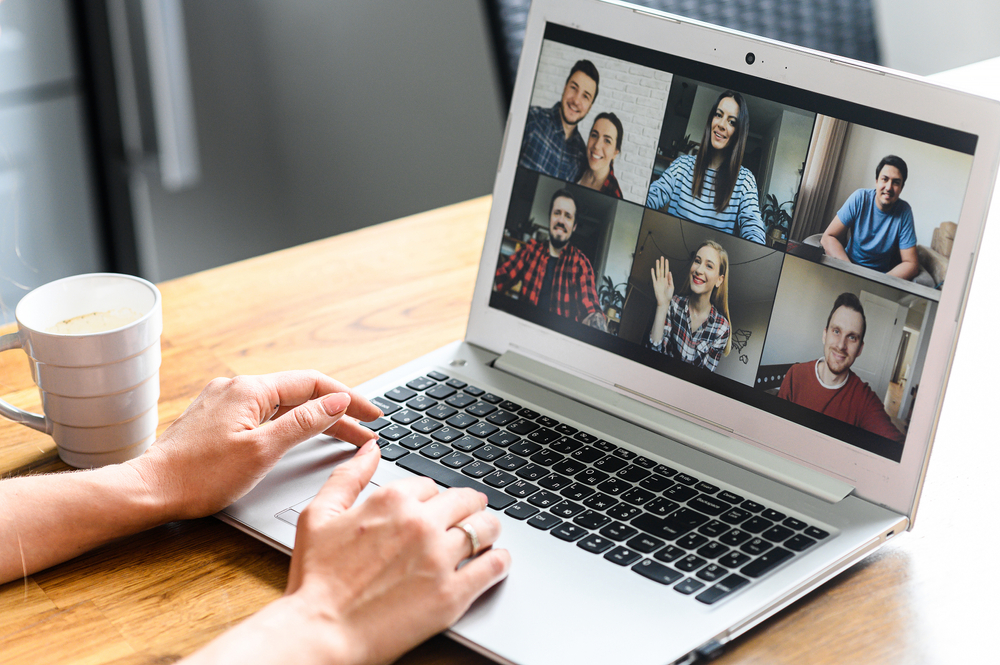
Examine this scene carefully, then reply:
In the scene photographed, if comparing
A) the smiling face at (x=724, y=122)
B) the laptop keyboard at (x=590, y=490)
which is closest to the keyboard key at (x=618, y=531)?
the laptop keyboard at (x=590, y=490)

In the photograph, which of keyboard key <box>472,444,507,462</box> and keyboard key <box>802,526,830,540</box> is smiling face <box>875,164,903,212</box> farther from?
keyboard key <box>472,444,507,462</box>

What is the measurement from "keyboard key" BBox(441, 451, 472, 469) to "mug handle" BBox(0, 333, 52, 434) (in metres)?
0.32

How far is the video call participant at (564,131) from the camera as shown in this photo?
0.77 meters

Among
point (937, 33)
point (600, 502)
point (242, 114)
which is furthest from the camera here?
point (242, 114)

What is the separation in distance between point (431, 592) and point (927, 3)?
5.15 ft

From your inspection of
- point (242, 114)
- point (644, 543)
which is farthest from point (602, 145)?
point (242, 114)

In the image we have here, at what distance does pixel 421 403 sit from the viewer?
77 cm

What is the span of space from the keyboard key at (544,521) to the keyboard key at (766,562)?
0.13 metres

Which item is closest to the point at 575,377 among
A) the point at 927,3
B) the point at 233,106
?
the point at 927,3

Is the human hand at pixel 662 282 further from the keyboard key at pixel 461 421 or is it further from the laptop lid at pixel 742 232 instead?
the keyboard key at pixel 461 421

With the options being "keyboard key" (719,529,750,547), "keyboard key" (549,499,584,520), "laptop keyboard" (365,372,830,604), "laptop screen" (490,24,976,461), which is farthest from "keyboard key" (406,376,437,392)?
"keyboard key" (719,529,750,547)

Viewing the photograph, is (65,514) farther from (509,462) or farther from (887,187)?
(887,187)

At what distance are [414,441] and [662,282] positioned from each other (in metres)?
0.24

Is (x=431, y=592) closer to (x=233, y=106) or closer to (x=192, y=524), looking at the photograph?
(x=192, y=524)
